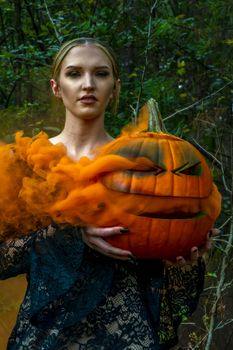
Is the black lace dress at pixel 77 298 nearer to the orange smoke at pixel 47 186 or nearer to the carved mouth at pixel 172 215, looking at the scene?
the orange smoke at pixel 47 186

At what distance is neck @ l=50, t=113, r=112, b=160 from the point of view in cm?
162

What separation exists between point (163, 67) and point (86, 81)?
2457mm

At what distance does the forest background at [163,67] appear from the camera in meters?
3.21

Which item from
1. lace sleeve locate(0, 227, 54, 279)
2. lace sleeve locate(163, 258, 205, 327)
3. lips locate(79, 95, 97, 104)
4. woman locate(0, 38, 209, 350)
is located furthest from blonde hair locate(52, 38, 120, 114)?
lace sleeve locate(163, 258, 205, 327)

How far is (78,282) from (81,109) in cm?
43

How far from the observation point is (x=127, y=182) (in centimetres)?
139

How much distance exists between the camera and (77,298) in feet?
4.76

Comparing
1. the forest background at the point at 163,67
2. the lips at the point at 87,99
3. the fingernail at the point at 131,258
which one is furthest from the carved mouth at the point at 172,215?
the forest background at the point at 163,67

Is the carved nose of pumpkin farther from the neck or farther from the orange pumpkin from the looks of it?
the neck

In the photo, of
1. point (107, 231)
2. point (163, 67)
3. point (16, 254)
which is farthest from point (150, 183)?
point (163, 67)

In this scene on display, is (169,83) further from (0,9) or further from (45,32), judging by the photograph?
(0,9)

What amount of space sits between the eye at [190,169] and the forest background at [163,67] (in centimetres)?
152

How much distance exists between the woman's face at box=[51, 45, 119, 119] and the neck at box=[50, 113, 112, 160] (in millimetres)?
30

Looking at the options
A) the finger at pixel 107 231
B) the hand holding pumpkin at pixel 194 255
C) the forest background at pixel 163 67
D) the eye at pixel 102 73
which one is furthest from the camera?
the forest background at pixel 163 67
